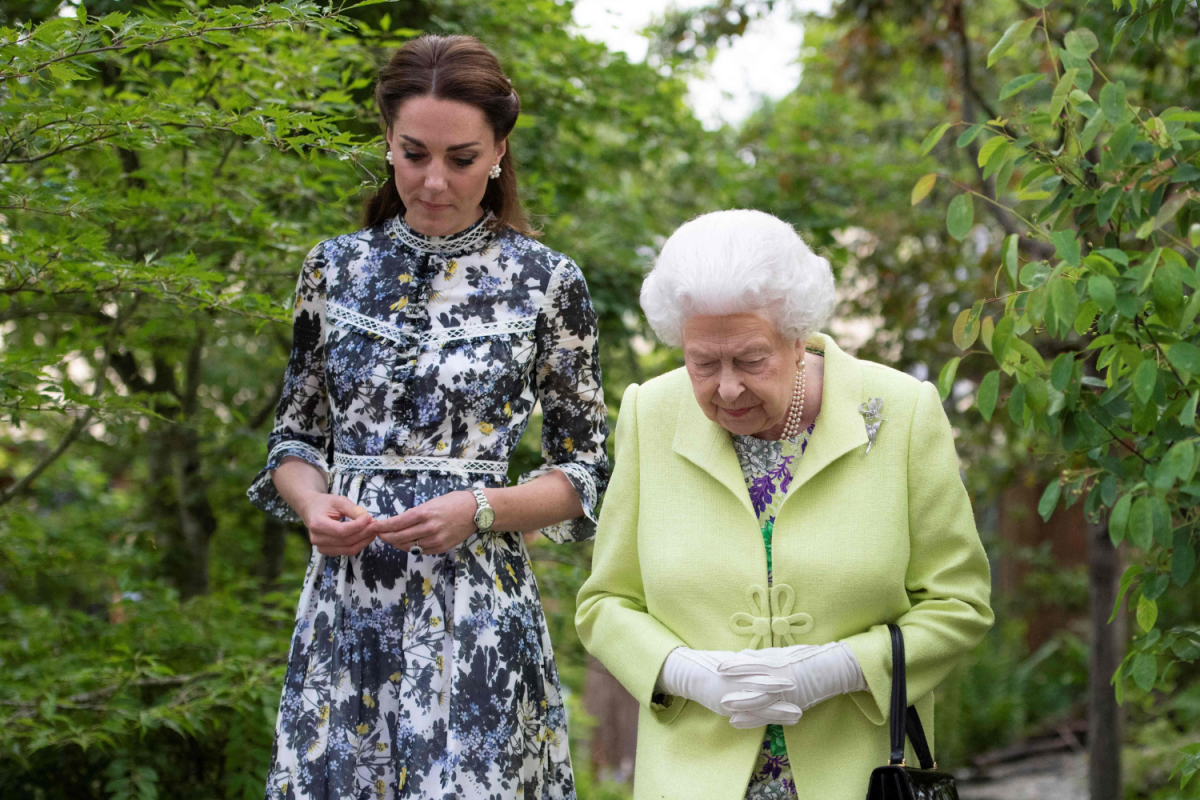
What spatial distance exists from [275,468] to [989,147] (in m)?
1.65

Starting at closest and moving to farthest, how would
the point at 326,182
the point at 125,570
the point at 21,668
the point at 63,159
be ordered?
1. the point at 63,159
2. the point at 21,668
3. the point at 326,182
4. the point at 125,570

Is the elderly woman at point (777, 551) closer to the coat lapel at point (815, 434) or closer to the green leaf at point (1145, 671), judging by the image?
the coat lapel at point (815, 434)

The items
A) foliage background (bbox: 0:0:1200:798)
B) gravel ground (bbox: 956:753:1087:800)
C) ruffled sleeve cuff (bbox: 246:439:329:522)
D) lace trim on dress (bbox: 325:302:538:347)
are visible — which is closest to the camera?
lace trim on dress (bbox: 325:302:538:347)

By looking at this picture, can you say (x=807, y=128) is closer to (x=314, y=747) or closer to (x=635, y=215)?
(x=635, y=215)

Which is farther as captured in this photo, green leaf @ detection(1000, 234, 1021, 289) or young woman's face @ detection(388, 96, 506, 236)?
young woman's face @ detection(388, 96, 506, 236)

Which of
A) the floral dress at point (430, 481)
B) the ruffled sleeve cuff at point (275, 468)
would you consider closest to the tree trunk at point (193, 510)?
the ruffled sleeve cuff at point (275, 468)

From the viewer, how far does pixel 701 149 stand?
22.1ft

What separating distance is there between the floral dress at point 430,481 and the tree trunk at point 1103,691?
10.6 ft

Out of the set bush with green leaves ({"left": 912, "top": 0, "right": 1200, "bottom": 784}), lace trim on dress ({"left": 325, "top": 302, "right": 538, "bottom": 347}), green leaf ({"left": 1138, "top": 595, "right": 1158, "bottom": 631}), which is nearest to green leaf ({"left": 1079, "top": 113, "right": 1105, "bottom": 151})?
bush with green leaves ({"left": 912, "top": 0, "right": 1200, "bottom": 784})

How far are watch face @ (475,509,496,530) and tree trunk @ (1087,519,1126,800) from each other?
340cm

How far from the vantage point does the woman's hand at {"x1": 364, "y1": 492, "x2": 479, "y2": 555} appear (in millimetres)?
2258

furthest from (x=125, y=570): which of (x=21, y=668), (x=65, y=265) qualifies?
(x=65, y=265)

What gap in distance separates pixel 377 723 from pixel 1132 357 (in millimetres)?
1616

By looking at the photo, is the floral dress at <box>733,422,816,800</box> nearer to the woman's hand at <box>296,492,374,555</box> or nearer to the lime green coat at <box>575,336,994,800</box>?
the lime green coat at <box>575,336,994,800</box>
